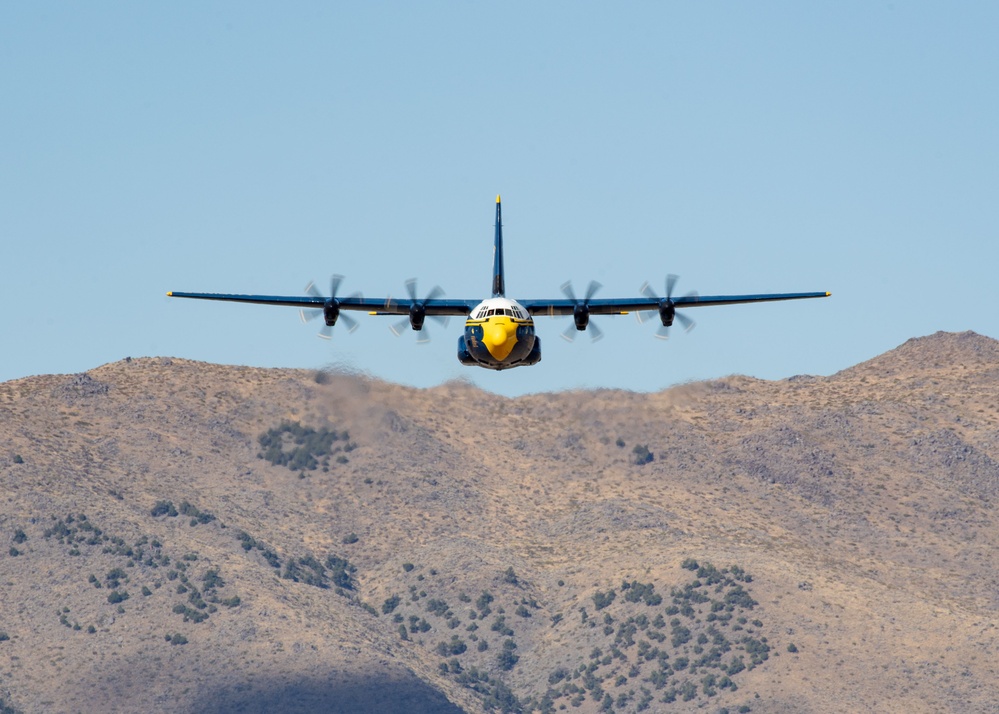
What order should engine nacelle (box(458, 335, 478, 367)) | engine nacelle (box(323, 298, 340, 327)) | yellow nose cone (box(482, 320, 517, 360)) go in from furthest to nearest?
engine nacelle (box(323, 298, 340, 327)) < engine nacelle (box(458, 335, 478, 367)) < yellow nose cone (box(482, 320, 517, 360))

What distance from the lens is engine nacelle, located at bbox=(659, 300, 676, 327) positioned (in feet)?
263

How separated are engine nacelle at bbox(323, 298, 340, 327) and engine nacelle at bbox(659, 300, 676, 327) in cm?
1560

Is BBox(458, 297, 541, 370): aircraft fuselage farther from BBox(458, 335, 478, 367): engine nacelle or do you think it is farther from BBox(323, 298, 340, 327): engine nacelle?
BBox(323, 298, 340, 327): engine nacelle

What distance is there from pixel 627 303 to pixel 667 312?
77.6 inches

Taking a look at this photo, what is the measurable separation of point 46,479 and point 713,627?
81094mm

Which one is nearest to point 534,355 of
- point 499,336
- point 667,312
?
point 499,336

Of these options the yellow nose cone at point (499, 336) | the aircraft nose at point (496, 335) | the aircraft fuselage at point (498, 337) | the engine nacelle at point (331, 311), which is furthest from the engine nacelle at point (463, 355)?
the engine nacelle at point (331, 311)

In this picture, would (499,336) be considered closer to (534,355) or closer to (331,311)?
(534,355)

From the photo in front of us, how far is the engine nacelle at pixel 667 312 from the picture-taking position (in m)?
80.2

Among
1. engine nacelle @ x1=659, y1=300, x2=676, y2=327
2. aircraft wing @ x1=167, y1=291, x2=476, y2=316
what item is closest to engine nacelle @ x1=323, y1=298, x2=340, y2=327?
aircraft wing @ x1=167, y1=291, x2=476, y2=316

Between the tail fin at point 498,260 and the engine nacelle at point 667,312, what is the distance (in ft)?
26.4

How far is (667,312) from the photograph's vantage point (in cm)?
8025

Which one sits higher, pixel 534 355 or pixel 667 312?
pixel 667 312

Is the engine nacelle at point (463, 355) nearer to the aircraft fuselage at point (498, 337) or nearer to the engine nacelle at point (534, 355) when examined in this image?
the aircraft fuselage at point (498, 337)
